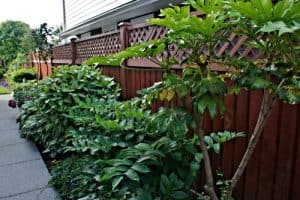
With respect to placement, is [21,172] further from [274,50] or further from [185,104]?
[274,50]

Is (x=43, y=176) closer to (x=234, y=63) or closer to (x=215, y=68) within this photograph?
(x=215, y=68)

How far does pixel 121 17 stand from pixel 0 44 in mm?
19071

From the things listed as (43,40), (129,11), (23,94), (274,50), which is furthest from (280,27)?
(43,40)

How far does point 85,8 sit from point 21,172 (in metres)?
8.72

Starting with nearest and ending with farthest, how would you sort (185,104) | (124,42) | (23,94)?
(185,104) → (124,42) → (23,94)

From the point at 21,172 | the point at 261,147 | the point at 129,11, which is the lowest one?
the point at 21,172

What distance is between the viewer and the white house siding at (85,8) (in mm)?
8398

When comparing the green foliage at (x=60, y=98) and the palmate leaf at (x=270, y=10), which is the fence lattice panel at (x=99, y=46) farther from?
the palmate leaf at (x=270, y=10)

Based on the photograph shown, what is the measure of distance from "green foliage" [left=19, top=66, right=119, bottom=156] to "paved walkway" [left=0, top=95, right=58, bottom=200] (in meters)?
0.21

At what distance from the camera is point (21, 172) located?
341 centimetres

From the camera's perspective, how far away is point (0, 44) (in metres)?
22.9

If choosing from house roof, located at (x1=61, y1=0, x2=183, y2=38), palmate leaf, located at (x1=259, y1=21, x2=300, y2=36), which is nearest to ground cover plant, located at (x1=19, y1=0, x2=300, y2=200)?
palmate leaf, located at (x1=259, y1=21, x2=300, y2=36)

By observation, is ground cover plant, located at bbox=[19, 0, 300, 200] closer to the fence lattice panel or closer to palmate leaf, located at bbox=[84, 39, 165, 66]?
palmate leaf, located at bbox=[84, 39, 165, 66]

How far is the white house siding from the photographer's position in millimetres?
8398
